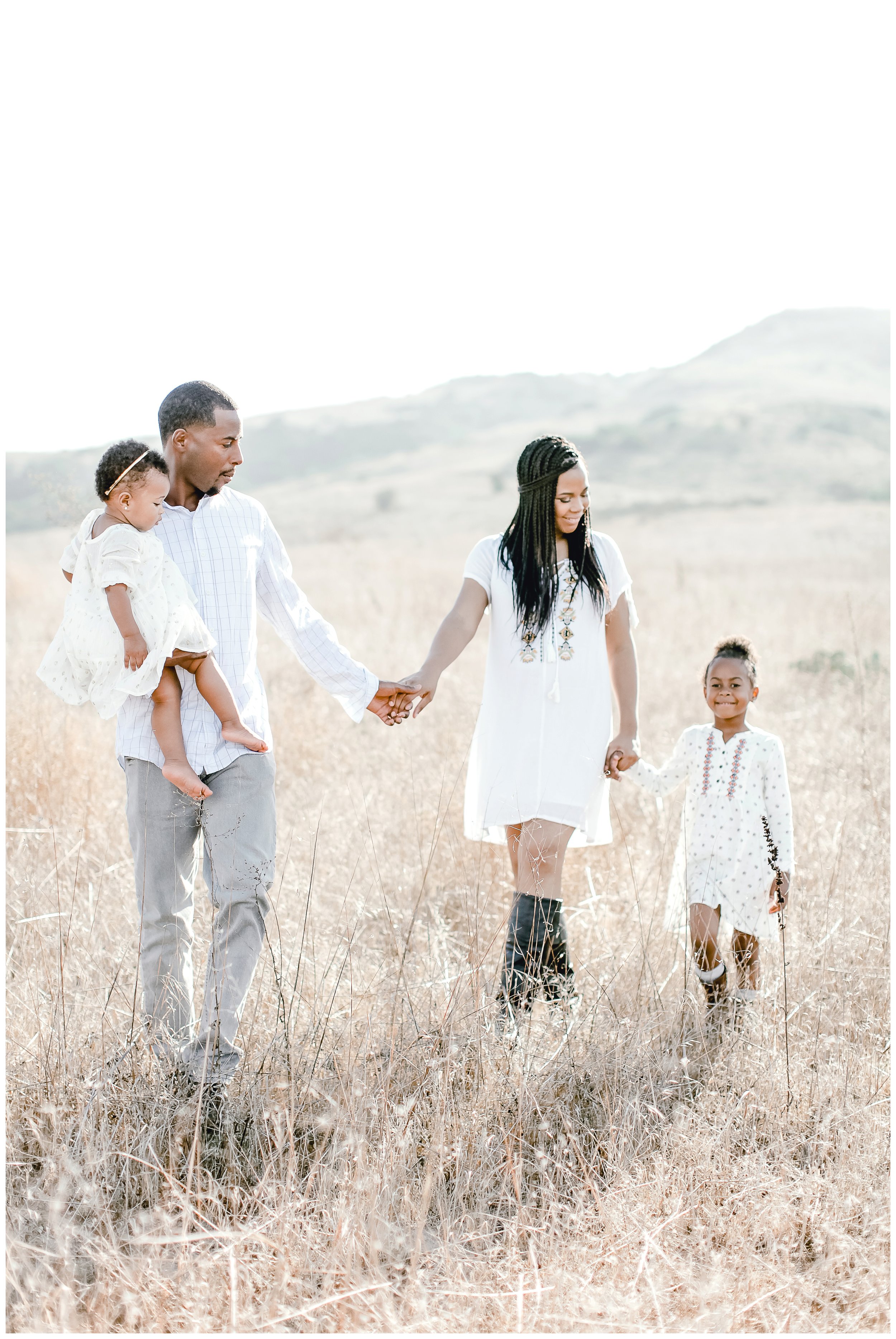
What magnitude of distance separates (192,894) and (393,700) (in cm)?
94

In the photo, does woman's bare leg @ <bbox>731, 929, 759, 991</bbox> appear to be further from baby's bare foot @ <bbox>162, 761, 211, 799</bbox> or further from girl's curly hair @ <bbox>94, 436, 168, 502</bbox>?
girl's curly hair @ <bbox>94, 436, 168, 502</bbox>

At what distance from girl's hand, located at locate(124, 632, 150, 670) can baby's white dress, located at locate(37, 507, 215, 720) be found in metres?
0.02

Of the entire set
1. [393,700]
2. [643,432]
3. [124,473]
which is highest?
[643,432]

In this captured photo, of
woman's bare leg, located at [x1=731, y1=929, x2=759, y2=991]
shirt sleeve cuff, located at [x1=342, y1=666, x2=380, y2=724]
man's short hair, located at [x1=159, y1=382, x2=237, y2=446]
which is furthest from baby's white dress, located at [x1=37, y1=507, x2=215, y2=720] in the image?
woman's bare leg, located at [x1=731, y1=929, x2=759, y2=991]

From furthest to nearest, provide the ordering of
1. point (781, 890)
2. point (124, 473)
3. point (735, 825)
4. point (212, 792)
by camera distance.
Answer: point (735, 825) < point (781, 890) < point (212, 792) < point (124, 473)

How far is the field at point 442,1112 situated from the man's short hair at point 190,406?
152 cm

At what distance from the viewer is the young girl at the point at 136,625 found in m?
2.86

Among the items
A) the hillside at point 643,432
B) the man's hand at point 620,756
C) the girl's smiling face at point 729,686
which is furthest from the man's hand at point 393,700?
the hillside at point 643,432

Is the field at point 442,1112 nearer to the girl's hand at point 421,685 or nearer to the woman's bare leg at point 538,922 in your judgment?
the woman's bare leg at point 538,922

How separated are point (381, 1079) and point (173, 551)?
1.61 meters

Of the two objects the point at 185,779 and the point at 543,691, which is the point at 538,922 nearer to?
the point at 543,691

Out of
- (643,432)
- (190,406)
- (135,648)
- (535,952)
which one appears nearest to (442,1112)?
(535,952)

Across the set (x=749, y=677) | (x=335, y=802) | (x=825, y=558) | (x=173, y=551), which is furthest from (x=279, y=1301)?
(x=825, y=558)

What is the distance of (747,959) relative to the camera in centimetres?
A: 353
